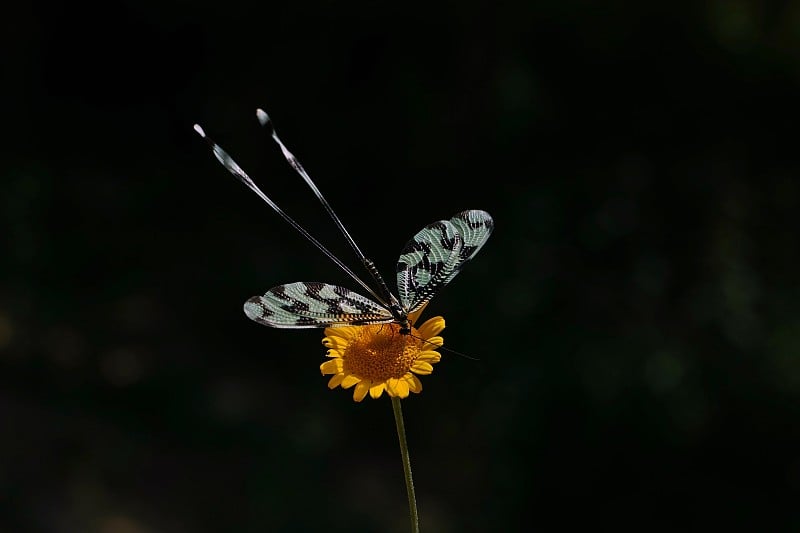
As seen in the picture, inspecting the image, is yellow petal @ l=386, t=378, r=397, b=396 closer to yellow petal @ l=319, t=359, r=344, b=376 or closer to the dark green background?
yellow petal @ l=319, t=359, r=344, b=376

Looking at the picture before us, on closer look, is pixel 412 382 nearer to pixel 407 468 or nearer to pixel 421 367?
pixel 421 367

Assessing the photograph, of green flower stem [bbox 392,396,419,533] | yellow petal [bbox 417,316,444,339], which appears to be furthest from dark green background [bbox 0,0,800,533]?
green flower stem [bbox 392,396,419,533]

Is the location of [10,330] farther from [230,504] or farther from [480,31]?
[480,31]

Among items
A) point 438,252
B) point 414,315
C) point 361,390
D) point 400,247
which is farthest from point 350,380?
point 400,247

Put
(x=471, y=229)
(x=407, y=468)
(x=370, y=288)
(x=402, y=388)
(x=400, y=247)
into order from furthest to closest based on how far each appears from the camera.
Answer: (x=400, y=247) < (x=471, y=229) < (x=370, y=288) < (x=402, y=388) < (x=407, y=468)

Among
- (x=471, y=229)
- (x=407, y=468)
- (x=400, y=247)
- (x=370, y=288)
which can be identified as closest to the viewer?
(x=407, y=468)

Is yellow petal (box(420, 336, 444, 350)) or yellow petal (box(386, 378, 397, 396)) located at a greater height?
yellow petal (box(420, 336, 444, 350))
